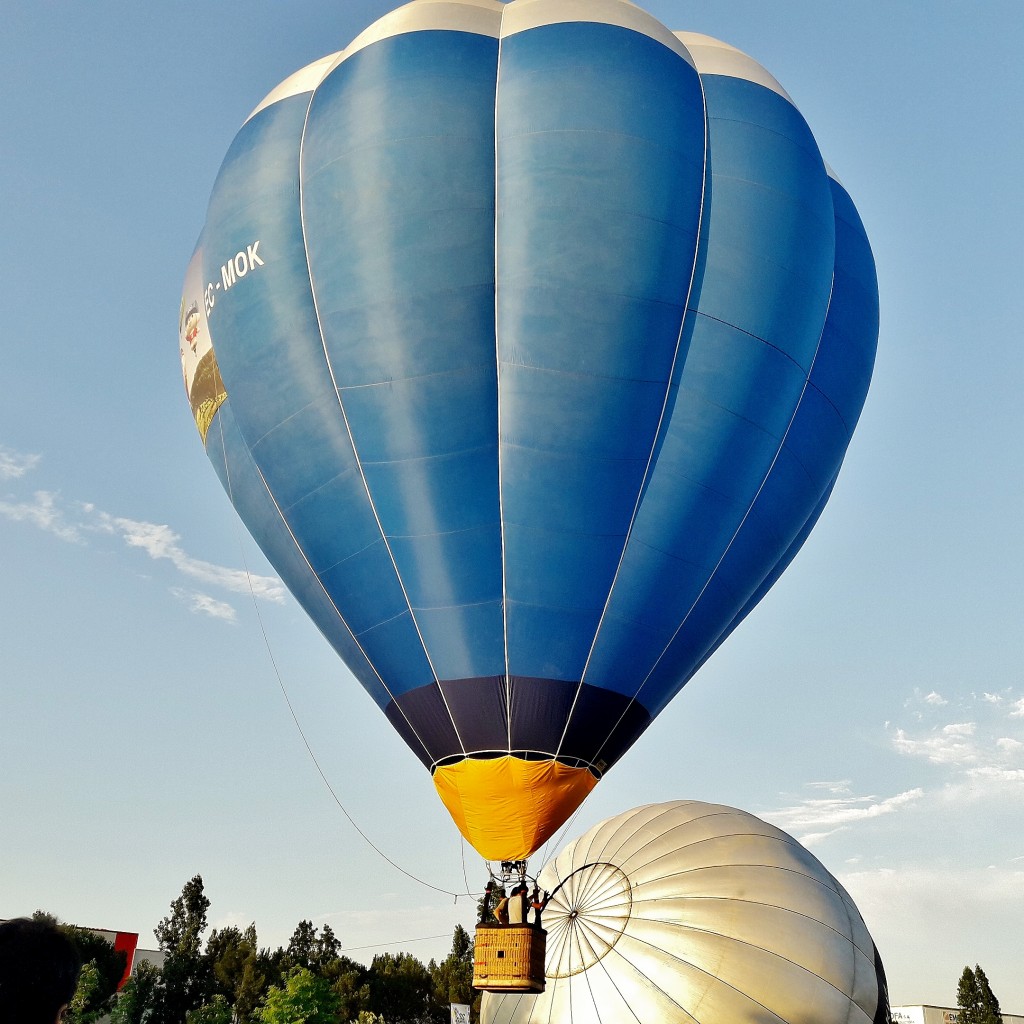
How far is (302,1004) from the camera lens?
3300cm

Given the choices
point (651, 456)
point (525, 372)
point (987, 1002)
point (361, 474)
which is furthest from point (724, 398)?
point (987, 1002)

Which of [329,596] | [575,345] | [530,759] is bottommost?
[530,759]

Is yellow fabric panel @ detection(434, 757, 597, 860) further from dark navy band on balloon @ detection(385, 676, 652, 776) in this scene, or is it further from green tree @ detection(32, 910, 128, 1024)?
green tree @ detection(32, 910, 128, 1024)

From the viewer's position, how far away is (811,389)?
13000 mm

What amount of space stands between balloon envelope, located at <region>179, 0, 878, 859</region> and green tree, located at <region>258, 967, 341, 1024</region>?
24.4 m

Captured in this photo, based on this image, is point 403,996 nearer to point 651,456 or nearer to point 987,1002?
point 987,1002

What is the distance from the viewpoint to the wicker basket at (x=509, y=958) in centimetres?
1026

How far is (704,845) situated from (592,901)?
1.54 meters

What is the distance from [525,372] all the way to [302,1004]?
91.9 feet

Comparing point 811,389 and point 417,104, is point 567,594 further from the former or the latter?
point 417,104

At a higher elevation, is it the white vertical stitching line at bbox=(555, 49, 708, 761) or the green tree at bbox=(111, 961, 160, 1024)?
the white vertical stitching line at bbox=(555, 49, 708, 761)

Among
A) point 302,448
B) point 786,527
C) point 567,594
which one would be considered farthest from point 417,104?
point 786,527

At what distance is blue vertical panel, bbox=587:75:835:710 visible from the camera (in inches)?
457

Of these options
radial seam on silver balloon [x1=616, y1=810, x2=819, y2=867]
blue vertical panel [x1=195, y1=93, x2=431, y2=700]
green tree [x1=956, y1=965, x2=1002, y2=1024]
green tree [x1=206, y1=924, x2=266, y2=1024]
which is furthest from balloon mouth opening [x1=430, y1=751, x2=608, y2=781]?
green tree [x1=956, y1=965, x2=1002, y2=1024]
